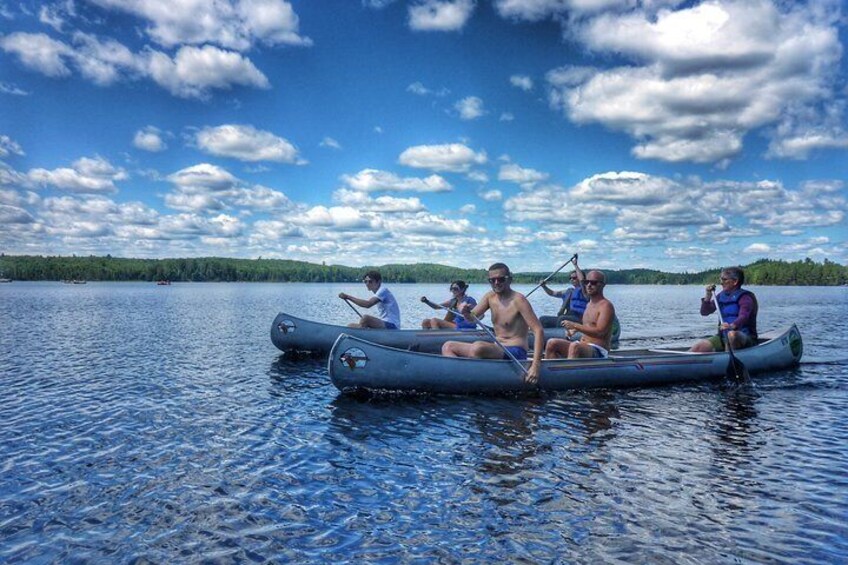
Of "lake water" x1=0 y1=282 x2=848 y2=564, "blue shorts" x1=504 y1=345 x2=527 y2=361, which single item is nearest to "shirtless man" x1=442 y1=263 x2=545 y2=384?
"blue shorts" x1=504 y1=345 x2=527 y2=361

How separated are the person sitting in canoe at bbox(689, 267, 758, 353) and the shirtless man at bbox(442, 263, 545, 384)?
5825 mm

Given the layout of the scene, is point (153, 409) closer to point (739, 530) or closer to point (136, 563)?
point (136, 563)

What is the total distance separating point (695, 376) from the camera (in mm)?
13664

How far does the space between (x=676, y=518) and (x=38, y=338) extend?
84.2ft

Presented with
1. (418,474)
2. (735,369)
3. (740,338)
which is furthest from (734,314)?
(418,474)

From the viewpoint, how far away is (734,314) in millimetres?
14695

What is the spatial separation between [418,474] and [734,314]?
11253 millimetres

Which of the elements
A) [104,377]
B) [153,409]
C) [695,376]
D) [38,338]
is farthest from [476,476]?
[38,338]

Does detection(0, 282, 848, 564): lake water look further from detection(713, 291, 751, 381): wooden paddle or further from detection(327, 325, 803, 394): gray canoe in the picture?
detection(713, 291, 751, 381): wooden paddle

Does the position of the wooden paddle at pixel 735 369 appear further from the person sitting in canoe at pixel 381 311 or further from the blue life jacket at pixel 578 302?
the person sitting in canoe at pixel 381 311

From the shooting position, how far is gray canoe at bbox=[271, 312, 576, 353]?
16.5m

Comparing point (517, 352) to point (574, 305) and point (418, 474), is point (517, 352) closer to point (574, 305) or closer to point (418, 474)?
point (418, 474)

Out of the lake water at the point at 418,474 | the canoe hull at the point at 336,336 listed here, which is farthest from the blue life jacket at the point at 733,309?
the canoe hull at the point at 336,336

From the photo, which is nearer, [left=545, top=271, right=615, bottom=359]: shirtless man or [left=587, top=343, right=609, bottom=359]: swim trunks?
[left=545, top=271, right=615, bottom=359]: shirtless man
